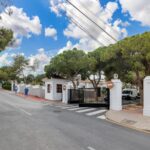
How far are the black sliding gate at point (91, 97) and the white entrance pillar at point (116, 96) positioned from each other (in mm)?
1975

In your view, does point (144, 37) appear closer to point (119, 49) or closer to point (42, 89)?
point (119, 49)

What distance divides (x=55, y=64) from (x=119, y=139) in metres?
28.2

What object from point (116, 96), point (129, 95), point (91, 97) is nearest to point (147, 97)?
point (116, 96)

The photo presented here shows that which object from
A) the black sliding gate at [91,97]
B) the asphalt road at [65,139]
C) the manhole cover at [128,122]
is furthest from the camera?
the black sliding gate at [91,97]

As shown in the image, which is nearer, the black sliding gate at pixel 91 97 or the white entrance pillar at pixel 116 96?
the white entrance pillar at pixel 116 96

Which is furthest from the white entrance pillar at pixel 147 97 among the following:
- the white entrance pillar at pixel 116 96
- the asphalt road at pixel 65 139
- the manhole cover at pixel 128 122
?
the asphalt road at pixel 65 139

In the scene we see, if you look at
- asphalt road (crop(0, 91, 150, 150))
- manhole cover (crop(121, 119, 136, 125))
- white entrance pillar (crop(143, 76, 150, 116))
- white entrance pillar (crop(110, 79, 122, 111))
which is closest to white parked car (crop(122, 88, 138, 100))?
white entrance pillar (crop(110, 79, 122, 111))

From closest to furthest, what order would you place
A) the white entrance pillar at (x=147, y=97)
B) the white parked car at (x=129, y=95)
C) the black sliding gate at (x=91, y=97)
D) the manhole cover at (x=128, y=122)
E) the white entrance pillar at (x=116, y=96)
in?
the manhole cover at (x=128, y=122)
the white entrance pillar at (x=147, y=97)
the white entrance pillar at (x=116, y=96)
the black sliding gate at (x=91, y=97)
the white parked car at (x=129, y=95)

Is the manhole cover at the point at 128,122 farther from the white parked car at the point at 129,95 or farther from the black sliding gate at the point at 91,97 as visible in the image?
the white parked car at the point at 129,95

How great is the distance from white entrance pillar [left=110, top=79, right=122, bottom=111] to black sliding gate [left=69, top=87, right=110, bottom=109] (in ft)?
6.48

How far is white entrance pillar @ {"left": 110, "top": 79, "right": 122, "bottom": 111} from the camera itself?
76.6 feet

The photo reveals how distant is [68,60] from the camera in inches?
1451

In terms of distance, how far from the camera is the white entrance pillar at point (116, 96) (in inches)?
920

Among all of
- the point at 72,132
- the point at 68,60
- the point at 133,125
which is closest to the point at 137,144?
the point at 72,132
